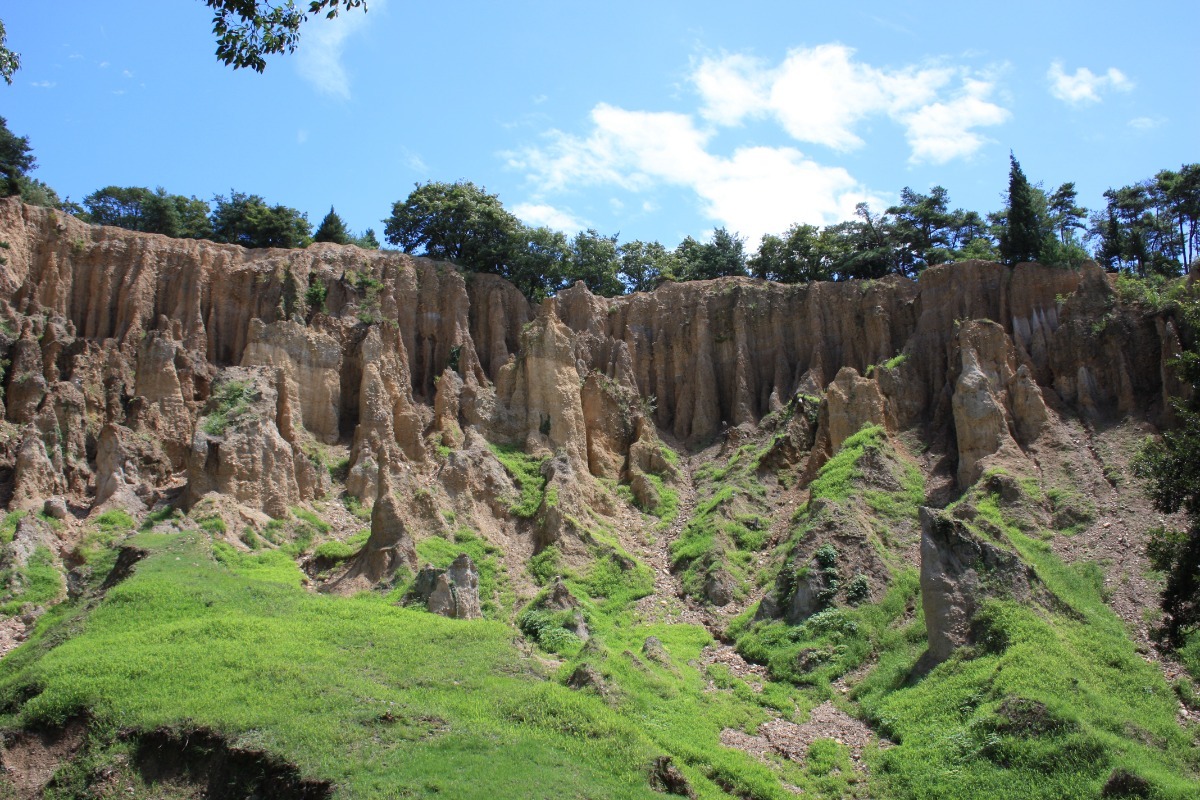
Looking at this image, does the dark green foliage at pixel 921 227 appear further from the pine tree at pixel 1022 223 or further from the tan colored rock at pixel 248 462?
the tan colored rock at pixel 248 462

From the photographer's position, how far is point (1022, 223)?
53906 mm

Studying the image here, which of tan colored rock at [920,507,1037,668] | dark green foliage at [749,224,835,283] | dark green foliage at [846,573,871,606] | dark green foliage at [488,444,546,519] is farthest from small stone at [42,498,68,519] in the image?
dark green foliage at [749,224,835,283]

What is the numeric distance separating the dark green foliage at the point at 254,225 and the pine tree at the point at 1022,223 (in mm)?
38601

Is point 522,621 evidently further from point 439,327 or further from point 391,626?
point 439,327

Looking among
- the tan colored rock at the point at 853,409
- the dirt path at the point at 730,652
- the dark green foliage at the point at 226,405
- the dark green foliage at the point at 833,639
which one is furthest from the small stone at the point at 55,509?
the tan colored rock at the point at 853,409

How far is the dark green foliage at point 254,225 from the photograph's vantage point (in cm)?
5969

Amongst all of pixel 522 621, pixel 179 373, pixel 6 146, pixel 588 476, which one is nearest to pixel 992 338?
pixel 588 476

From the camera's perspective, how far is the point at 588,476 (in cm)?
4759

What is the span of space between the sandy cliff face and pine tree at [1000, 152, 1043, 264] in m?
1.88

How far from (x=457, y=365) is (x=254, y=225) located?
15.1m

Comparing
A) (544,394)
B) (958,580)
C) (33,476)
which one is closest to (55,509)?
(33,476)

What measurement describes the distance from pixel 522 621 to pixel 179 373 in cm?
2139

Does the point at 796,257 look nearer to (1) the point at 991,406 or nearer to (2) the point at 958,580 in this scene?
(1) the point at 991,406

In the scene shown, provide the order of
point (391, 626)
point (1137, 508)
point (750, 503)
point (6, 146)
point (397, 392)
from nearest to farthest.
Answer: point (391, 626)
point (1137, 508)
point (750, 503)
point (397, 392)
point (6, 146)
